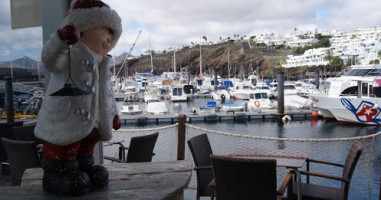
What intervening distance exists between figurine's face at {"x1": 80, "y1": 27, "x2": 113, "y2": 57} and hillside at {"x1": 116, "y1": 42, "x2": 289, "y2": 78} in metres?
85.9

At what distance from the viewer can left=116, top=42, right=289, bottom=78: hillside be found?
94.5 metres

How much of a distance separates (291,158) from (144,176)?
1773 mm

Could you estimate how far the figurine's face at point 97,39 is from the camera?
2.04 meters

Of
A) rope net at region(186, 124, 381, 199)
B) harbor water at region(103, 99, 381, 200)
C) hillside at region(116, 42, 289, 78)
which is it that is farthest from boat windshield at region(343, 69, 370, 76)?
hillside at region(116, 42, 289, 78)

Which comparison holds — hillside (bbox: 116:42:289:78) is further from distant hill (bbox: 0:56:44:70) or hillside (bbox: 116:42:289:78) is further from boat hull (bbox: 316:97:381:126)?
distant hill (bbox: 0:56:44:70)

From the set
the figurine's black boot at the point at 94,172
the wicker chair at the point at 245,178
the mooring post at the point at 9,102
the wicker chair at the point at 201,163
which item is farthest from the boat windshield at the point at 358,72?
the figurine's black boot at the point at 94,172

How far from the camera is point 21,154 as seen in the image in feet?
10.9

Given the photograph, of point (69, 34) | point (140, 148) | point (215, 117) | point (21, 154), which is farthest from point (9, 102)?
point (215, 117)

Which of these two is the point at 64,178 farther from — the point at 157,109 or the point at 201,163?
the point at 157,109

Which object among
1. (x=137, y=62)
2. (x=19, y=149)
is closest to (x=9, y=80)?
(x=19, y=149)

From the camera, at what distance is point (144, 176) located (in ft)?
7.32

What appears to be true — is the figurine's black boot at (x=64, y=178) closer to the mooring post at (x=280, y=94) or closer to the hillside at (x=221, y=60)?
the mooring post at (x=280, y=94)

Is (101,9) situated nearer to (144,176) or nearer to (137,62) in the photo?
(144,176)

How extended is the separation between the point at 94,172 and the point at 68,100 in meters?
0.47
